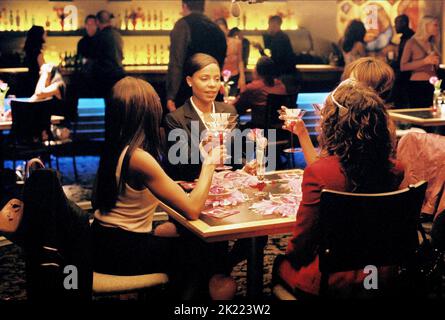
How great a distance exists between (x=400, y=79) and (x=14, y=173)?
195 inches

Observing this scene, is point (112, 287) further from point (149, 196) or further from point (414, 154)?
point (414, 154)

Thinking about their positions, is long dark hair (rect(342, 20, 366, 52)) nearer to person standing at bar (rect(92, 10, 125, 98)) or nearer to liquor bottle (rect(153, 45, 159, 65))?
liquor bottle (rect(153, 45, 159, 65))

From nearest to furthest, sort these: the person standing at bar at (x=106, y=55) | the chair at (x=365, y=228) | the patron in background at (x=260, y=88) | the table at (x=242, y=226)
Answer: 1. the chair at (x=365, y=228)
2. the table at (x=242, y=226)
3. the patron in background at (x=260, y=88)
4. the person standing at bar at (x=106, y=55)

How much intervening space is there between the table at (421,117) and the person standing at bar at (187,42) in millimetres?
1779

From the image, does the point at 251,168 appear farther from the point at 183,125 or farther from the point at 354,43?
the point at 354,43

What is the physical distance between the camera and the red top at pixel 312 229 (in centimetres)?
253

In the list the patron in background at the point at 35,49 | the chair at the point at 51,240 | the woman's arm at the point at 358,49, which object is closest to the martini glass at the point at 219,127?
the chair at the point at 51,240

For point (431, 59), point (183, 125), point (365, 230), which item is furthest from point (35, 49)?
point (365, 230)

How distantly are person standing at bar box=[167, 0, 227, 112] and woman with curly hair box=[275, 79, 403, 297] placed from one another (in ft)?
10.6

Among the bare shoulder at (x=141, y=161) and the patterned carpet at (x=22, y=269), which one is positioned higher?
the bare shoulder at (x=141, y=161)

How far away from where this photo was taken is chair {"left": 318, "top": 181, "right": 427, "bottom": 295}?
93.4 inches

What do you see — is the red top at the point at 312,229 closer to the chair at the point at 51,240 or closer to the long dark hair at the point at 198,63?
the chair at the point at 51,240

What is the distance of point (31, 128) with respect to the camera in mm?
6078
